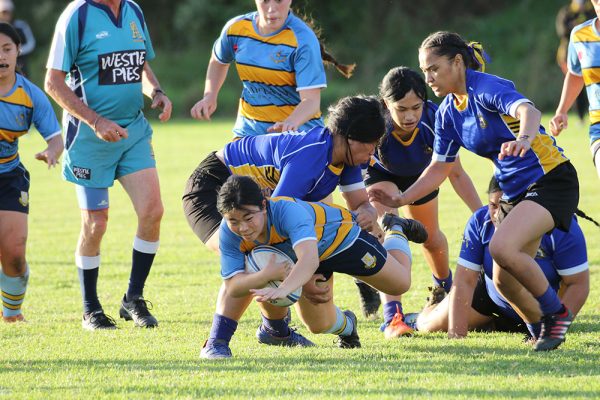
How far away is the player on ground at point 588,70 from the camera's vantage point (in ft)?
21.0

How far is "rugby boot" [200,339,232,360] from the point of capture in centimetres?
504

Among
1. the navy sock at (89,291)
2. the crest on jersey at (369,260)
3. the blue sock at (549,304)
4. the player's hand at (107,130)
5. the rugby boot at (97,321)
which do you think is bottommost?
the rugby boot at (97,321)

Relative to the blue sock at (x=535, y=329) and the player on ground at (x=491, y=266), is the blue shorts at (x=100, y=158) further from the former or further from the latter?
the blue sock at (x=535, y=329)

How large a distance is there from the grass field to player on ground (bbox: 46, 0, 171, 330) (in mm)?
350

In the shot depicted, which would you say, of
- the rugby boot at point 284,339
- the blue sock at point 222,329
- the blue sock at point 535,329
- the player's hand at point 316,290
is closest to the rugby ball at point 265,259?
the player's hand at point 316,290

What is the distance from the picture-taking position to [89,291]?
633 cm

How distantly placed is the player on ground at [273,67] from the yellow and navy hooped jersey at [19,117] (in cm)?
95

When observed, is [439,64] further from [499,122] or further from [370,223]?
[370,223]

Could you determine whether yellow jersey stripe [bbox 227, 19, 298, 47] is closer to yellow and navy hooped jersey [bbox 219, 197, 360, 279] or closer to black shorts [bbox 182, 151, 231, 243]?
black shorts [bbox 182, 151, 231, 243]

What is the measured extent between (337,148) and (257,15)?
1558 mm

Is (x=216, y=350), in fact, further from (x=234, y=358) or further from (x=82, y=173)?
(x=82, y=173)

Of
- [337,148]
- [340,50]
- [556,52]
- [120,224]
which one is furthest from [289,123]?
[340,50]

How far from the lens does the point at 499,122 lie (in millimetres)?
5246

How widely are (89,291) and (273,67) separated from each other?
180cm
